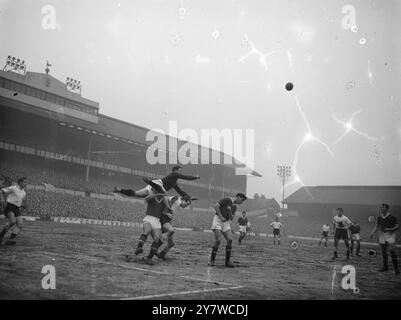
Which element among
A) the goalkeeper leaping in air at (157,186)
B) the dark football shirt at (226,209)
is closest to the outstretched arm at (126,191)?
the goalkeeper leaping in air at (157,186)

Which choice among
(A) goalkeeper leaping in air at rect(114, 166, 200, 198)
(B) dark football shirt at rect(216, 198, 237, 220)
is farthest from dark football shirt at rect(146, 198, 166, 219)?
(B) dark football shirt at rect(216, 198, 237, 220)

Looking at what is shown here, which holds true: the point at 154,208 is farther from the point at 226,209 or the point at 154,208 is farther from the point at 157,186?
the point at 226,209

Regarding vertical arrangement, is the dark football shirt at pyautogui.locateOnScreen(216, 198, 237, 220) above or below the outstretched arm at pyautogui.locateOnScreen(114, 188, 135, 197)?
below

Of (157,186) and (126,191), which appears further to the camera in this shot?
(157,186)

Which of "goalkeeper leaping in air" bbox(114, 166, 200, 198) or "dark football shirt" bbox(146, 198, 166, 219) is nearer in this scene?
"goalkeeper leaping in air" bbox(114, 166, 200, 198)

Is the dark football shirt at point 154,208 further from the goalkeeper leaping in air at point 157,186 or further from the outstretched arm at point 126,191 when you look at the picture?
the outstretched arm at point 126,191

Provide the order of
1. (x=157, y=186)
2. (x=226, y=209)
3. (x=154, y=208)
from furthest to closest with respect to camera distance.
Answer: (x=226, y=209)
(x=154, y=208)
(x=157, y=186)

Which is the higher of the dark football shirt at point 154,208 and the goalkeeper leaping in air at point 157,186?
the goalkeeper leaping in air at point 157,186

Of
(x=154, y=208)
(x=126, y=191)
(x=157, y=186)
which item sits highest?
(x=157, y=186)

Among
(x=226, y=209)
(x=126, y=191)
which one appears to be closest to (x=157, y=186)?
(x=126, y=191)

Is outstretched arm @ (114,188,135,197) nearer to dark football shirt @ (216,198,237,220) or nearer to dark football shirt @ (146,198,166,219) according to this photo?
dark football shirt @ (146,198,166,219)
